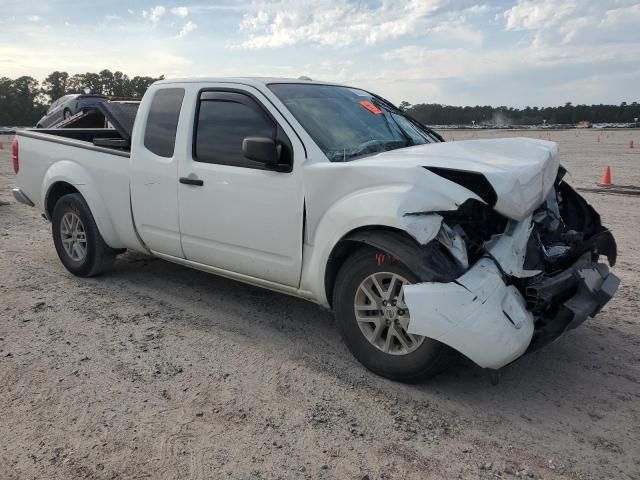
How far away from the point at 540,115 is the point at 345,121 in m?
140

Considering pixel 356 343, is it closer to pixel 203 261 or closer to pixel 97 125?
pixel 203 261

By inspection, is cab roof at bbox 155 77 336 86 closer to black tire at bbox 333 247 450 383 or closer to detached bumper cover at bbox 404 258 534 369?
black tire at bbox 333 247 450 383

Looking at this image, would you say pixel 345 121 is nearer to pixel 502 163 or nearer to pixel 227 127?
pixel 227 127

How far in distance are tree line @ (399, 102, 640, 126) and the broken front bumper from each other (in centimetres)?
11130

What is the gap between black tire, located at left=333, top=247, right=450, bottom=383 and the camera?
3439mm

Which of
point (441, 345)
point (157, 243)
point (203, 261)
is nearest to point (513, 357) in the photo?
point (441, 345)

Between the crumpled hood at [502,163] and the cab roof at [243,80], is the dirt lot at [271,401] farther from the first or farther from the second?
the cab roof at [243,80]

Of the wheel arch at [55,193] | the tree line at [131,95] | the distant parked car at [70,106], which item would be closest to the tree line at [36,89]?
the tree line at [131,95]

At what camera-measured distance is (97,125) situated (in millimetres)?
8016

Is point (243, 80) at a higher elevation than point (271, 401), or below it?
higher

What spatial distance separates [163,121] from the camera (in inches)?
193

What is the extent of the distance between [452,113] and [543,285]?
12019 cm

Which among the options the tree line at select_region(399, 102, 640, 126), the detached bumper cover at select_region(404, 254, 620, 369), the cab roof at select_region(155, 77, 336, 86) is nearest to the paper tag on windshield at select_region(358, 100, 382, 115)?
the cab roof at select_region(155, 77, 336, 86)

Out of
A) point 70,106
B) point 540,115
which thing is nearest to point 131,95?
point 70,106
